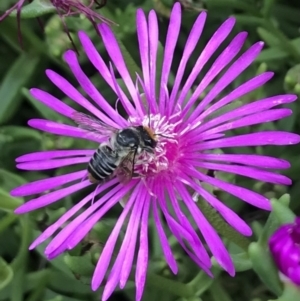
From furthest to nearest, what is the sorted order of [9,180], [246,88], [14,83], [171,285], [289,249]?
[14,83] → [9,180] → [171,285] → [246,88] → [289,249]

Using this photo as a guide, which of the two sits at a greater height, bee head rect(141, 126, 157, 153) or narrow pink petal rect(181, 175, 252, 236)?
bee head rect(141, 126, 157, 153)

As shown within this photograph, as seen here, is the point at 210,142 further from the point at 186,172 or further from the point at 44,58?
the point at 44,58

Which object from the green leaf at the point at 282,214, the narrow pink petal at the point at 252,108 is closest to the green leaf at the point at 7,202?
the narrow pink petal at the point at 252,108

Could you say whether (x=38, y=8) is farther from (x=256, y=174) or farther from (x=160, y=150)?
(x=256, y=174)

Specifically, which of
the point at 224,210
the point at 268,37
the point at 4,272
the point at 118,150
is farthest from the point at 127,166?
→ the point at 268,37

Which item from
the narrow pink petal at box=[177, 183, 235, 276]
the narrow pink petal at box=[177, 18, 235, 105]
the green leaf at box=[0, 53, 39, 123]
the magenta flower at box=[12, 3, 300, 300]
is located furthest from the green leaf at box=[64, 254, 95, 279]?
the green leaf at box=[0, 53, 39, 123]

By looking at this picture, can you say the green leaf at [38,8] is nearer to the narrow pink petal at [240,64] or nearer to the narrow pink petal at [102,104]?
the narrow pink petal at [102,104]

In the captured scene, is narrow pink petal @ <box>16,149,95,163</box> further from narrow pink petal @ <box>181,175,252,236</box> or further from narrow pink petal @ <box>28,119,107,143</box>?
narrow pink petal @ <box>181,175,252,236</box>
